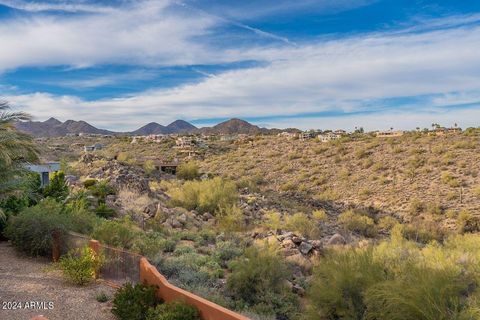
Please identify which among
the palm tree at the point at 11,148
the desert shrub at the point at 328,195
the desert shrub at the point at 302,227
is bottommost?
the desert shrub at the point at 328,195

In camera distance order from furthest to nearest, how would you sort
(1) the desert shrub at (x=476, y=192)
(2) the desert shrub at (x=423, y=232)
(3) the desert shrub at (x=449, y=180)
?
→ (3) the desert shrub at (x=449, y=180) < (1) the desert shrub at (x=476, y=192) < (2) the desert shrub at (x=423, y=232)

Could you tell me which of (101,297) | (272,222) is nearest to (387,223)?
(272,222)

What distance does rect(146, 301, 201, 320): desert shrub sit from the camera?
27.0 ft

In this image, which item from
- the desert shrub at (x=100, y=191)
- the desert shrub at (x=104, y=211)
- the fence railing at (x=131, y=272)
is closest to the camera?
the fence railing at (x=131, y=272)

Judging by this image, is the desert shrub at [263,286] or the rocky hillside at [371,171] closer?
the desert shrub at [263,286]

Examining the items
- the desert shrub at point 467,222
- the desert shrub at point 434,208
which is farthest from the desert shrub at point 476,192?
the desert shrub at point 467,222

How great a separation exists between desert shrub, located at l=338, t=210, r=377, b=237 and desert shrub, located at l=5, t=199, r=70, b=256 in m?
16.8

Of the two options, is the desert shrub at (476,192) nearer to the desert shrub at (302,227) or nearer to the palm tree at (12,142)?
the desert shrub at (302,227)

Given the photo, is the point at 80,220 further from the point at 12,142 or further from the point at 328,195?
the point at 328,195

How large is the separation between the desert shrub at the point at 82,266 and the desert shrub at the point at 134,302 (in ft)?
6.74

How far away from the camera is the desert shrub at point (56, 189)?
20.2 meters

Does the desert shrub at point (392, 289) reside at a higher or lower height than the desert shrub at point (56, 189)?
lower

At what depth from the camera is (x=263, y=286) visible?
1201 cm

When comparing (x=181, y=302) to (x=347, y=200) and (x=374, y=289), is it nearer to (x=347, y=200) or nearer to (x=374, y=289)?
(x=374, y=289)
